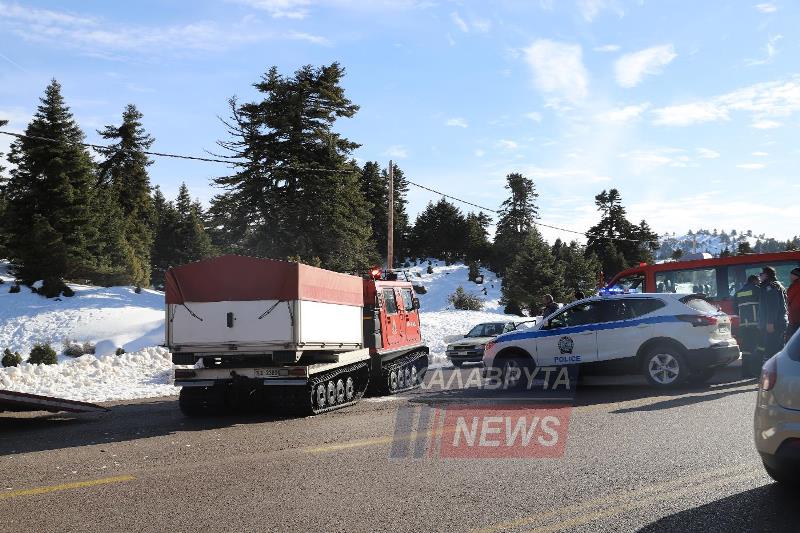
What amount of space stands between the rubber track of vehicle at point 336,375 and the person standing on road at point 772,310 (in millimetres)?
7258

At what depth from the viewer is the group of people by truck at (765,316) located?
11.8 metres

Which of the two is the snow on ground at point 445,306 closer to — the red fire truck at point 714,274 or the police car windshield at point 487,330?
the police car windshield at point 487,330

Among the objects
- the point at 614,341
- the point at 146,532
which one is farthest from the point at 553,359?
the point at 146,532

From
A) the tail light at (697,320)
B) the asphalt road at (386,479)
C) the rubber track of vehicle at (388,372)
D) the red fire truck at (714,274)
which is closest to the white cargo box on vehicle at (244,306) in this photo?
the asphalt road at (386,479)

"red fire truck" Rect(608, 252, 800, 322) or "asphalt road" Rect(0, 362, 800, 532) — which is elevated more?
"red fire truck" Rect(608, 252, 800, 322)

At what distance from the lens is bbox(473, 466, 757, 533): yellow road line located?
4.91 m

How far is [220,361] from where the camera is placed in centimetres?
1260

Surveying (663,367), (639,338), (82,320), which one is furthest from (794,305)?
(82,320)

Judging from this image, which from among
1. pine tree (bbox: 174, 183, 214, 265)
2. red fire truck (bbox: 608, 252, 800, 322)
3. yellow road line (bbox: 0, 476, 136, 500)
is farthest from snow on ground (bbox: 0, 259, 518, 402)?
pine tree (bbox: 174, 183, 214, 265)

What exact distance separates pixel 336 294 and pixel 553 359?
419 centimetres

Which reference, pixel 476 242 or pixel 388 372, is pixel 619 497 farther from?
pixel 476 242

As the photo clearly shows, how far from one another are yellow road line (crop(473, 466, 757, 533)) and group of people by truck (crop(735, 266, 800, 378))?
20.3 ft

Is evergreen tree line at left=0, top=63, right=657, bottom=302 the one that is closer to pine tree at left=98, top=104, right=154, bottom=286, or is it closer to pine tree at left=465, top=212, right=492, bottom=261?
pine tree at left=98, top=104, right=154, bottom=286

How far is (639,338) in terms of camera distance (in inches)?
504
